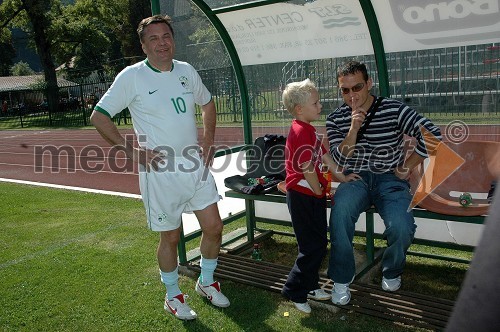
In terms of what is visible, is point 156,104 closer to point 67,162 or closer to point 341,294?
point 341,294

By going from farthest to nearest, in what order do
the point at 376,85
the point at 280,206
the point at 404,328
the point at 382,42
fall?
the point at 280,206 < the point at 376,85 < the point at 382,42 < the point at 404,328

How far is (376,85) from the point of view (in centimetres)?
432

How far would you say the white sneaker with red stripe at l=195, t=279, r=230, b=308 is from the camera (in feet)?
12.1

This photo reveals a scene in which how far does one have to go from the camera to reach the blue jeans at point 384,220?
3393 millimetres

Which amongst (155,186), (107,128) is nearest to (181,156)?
(155,186)

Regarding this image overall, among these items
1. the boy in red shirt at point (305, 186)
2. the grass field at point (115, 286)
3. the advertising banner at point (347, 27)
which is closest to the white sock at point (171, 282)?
the grass field at point (115, 286)

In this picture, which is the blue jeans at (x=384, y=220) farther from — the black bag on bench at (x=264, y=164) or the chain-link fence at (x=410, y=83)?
the black bag on bench at (x=264, y=164)

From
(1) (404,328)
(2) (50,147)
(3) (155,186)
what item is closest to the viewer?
(1) (404,328)

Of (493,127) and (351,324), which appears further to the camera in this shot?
(493,127)

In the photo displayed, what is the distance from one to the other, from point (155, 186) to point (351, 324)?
167 cm

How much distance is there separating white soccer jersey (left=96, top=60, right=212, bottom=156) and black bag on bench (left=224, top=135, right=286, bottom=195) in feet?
3.56

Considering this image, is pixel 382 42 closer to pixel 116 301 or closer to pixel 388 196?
pixel 388 196
